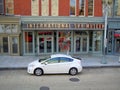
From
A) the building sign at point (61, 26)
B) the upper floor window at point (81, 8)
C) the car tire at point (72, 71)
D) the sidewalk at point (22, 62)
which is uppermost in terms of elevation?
the upper floor window at point (81, 8)

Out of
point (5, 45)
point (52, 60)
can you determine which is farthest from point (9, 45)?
point (52, 60)

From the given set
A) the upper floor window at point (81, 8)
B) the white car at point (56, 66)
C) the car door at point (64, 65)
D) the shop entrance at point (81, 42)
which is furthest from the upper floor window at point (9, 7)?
the car door at point (64, 65)

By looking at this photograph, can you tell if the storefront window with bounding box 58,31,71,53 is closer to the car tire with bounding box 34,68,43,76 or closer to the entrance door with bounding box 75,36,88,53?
the entrance door with bounding box 75,36,88,53

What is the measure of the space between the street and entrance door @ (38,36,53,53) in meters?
6.94

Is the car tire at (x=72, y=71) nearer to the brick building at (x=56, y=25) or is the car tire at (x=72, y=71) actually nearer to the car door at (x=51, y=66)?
the car door at (x=51, y=66)

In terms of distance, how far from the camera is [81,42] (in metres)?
24.4

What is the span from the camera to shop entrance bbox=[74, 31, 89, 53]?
958 inches

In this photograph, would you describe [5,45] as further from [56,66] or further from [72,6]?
[56,66]

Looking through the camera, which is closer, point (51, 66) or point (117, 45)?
point (51, 66)

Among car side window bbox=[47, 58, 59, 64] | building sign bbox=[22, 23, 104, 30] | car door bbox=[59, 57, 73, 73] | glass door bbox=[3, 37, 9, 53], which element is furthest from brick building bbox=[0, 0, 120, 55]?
car door bbox=[59, 57, 73, 73]

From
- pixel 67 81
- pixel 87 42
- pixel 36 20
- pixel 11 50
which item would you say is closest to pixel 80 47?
pixel 87 42

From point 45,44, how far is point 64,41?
7.45 ft

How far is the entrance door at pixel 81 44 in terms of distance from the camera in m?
24.4

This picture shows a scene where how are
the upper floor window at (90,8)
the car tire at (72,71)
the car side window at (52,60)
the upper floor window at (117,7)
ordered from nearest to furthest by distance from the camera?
the car side window at (52,60), the car tire at (72,71), the upper floor window at (90,8), the upper floor window at (117,7)
